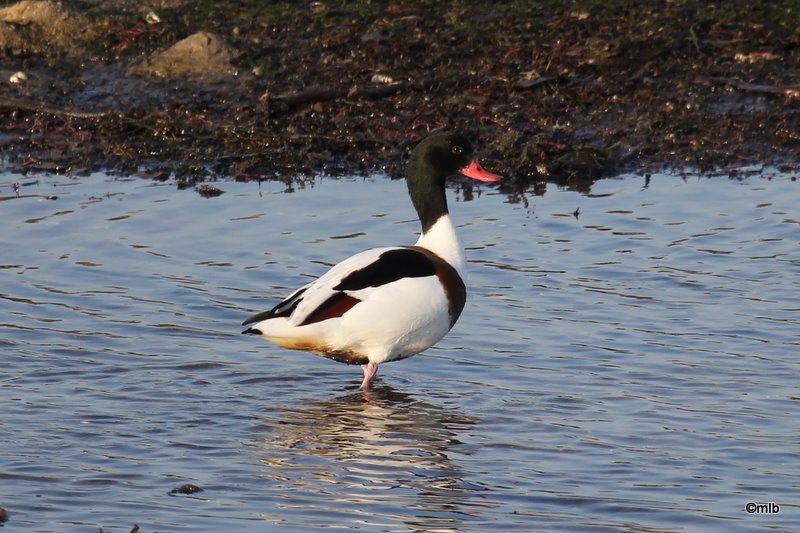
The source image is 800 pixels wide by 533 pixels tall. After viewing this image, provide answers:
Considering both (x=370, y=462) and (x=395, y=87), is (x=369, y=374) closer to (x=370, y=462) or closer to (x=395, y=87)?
(x=370, y=462)

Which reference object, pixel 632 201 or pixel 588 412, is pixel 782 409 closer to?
pixel 588 412

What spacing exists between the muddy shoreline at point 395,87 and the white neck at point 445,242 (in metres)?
3.51

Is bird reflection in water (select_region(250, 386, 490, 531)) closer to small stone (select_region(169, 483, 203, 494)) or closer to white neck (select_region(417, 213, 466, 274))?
small stone (select_region(169, 483, 203, 494))

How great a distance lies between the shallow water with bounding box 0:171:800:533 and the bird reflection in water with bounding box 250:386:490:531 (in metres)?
0.02

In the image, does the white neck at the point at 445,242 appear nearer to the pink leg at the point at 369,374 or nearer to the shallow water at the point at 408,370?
the shallow water at the point at 408,370

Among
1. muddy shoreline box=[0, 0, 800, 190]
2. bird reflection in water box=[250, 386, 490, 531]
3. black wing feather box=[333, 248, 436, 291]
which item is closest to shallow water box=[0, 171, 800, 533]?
bird reflection in water box=[250, 386, 490, 531]

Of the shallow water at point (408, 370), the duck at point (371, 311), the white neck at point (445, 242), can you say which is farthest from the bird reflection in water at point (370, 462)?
the white neck at point (445, 242)

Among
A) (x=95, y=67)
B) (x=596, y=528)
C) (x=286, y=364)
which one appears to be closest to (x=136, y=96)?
(x=95, y=67)

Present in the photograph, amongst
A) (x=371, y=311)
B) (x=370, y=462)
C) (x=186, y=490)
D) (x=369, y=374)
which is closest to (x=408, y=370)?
(x=369, y=374)

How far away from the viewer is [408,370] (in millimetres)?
8477

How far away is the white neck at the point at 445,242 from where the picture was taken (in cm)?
836

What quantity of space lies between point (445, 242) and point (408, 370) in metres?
0.80

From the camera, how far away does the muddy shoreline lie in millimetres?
12344

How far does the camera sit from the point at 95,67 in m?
14.2
